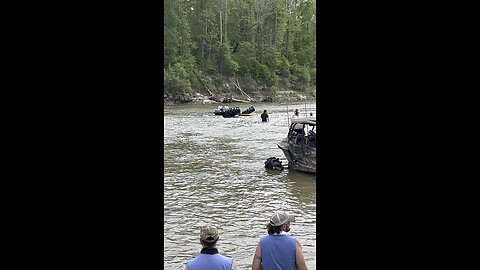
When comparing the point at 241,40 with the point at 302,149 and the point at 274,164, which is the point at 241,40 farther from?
the point at 302,149

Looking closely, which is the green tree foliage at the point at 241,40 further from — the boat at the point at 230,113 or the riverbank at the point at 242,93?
the boat at the point at 230,113

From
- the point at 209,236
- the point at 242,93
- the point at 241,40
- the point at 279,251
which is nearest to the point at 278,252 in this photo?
the point at 279,251

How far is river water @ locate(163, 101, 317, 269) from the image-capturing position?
11422 mm

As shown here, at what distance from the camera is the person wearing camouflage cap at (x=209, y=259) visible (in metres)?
4.28

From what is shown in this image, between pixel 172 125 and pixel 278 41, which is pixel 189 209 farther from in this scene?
pixel 278 41

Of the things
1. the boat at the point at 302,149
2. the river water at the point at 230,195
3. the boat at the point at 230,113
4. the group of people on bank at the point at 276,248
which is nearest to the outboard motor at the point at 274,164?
the river water at the point at 230,195

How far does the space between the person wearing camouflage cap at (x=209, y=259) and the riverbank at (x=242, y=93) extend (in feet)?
207

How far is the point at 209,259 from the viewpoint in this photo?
4320 millimetres

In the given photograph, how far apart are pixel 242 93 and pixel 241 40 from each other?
1358 cm

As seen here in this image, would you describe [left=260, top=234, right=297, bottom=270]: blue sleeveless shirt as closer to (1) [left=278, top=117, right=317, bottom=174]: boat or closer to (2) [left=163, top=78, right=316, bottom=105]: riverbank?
(1) [left=278, top=117, right=317, bottom=174]: boat
